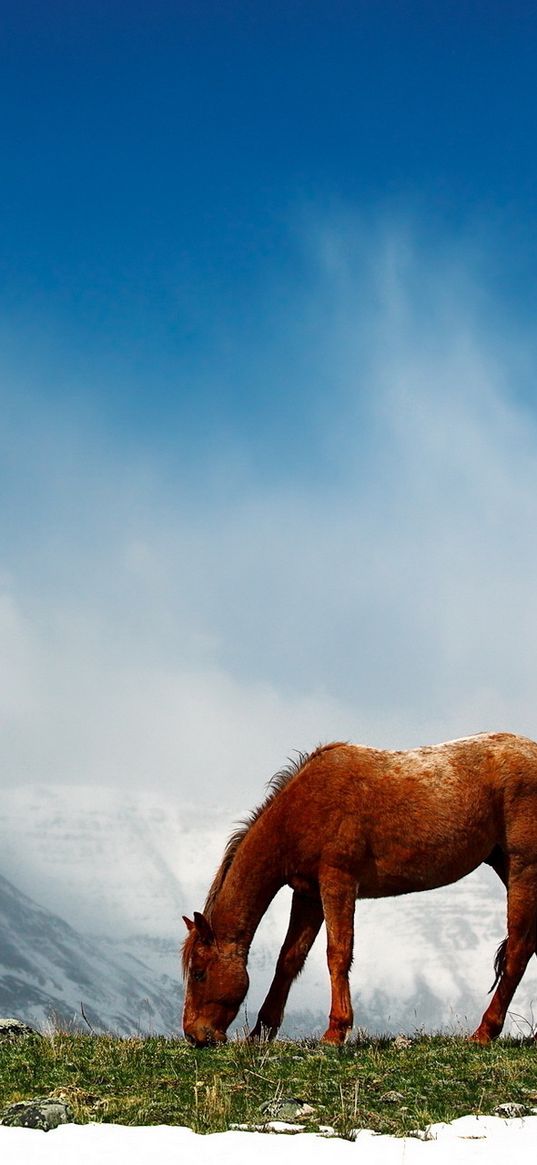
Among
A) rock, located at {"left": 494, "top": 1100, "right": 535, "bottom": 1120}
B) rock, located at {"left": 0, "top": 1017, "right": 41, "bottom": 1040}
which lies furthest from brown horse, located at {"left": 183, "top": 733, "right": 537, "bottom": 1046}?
rock, located at {"left": 494, "top": 1100, "right": 535, "bottom": 1120}

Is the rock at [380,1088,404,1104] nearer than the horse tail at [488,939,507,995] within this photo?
Yes

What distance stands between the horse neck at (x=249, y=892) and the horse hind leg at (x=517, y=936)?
3.04m

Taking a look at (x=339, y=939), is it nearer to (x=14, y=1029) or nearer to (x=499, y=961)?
(x=499, y=961)

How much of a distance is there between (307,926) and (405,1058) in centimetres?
304

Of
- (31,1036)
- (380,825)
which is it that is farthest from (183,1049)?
(380,825)

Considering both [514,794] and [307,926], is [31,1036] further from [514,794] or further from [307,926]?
[514,794]

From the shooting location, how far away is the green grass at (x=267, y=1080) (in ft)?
30.3

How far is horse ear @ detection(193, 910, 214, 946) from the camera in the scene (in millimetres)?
14023

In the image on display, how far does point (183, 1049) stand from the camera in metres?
12.9

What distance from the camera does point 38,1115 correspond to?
9.18 meters

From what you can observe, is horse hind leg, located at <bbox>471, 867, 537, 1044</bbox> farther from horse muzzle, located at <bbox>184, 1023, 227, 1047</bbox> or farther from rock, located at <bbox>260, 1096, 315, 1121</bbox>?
rock, located at <bbox>260, 1096, 315, 1121</bbox>

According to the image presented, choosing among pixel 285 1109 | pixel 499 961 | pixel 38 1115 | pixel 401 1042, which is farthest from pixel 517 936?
pixel 38 1115

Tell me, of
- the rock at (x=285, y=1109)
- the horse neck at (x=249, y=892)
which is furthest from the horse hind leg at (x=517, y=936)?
the rock at (x=285, y=1109)

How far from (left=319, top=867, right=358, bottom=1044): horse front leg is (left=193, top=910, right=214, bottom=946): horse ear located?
150 centimetres
